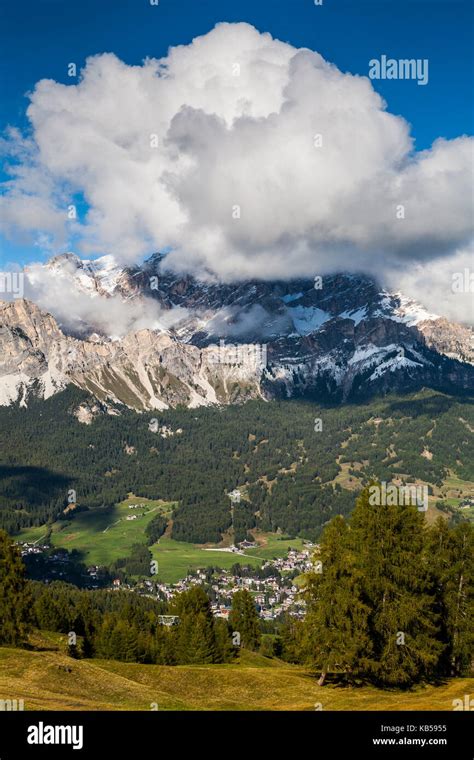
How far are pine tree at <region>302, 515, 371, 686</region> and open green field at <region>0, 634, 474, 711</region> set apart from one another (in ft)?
10.5

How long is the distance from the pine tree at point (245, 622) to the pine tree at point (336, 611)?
61.3 metres

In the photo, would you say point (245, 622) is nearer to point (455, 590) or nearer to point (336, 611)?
point (455, 590)

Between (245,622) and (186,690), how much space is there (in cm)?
6151

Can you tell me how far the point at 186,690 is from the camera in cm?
6294
